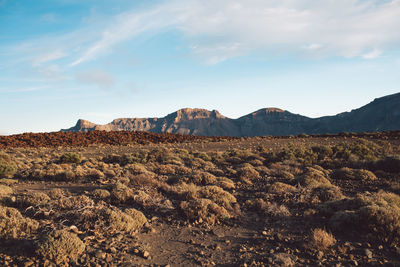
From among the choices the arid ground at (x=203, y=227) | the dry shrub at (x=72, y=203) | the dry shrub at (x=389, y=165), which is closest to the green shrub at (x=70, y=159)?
the arid ground at (x=203, y=227)

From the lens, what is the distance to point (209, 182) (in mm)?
11664

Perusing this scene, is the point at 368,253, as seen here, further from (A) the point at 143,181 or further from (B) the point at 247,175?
(A) the point at 143,181

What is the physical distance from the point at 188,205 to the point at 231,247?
88.1 inches

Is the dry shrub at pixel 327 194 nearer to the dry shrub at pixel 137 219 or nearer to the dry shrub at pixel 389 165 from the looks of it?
the dry shrub at pixel 137 219

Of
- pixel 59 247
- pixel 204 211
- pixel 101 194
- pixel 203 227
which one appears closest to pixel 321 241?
pixel 203 227

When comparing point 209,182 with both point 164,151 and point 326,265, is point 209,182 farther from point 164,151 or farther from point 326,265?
point 164,151

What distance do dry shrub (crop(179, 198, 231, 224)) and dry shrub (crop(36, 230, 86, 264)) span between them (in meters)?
3.04

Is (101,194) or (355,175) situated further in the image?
(355,175)

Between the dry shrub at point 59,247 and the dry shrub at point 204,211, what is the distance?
9.99 ft

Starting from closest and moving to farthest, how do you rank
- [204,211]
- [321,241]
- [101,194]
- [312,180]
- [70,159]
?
[321,241]
[204,211]
[101,194]
[312,180]
[70,159]

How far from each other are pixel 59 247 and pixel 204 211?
12.4 ft

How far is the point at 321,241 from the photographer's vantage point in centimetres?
545

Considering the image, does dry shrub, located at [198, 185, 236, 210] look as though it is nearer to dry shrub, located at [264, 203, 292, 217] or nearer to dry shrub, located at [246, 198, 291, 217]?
dry shrub, located at [246, 198, 291, 217]

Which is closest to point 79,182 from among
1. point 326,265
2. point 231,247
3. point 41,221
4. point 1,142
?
point 41,221
